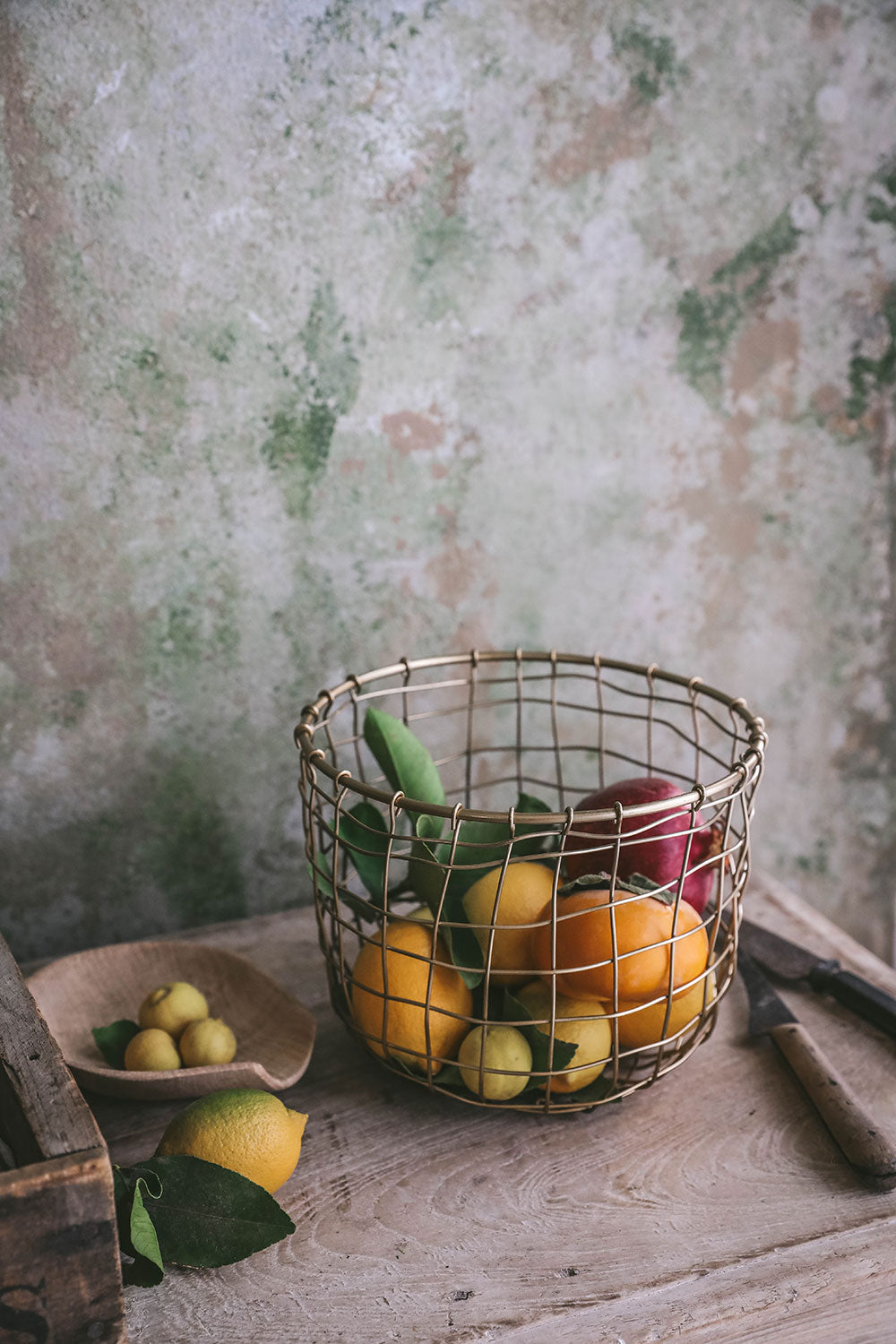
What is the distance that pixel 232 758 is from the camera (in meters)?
0.97

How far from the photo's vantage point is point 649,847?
2.25ft

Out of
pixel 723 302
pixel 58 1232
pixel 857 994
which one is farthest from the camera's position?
pixel 723 302

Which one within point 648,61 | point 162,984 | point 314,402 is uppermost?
point 648,61

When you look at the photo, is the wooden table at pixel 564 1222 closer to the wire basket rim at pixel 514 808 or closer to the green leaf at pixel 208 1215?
the green leaf at pixel 208 1215

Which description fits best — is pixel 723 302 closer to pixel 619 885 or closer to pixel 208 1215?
pixel 619 885

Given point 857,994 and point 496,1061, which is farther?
point 857,994

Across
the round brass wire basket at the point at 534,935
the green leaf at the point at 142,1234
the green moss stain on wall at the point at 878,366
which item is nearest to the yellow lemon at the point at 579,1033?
the round brass wire basket at the point at 534,935

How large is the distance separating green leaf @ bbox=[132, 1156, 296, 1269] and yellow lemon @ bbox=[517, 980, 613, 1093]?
20cm

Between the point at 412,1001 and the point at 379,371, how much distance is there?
604 mm

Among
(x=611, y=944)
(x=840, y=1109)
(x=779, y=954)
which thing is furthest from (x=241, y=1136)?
(x=779, y=954)

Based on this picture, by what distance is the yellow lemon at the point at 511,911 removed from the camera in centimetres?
64

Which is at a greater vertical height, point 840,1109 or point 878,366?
point 878,366

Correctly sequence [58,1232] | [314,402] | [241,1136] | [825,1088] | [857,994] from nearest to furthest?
1. [58,1232]
2. [241,1136]
3. [825,1088]
4. [857,994]
5. [314,402]

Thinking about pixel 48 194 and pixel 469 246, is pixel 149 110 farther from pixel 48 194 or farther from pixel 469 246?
pixel 469 246
